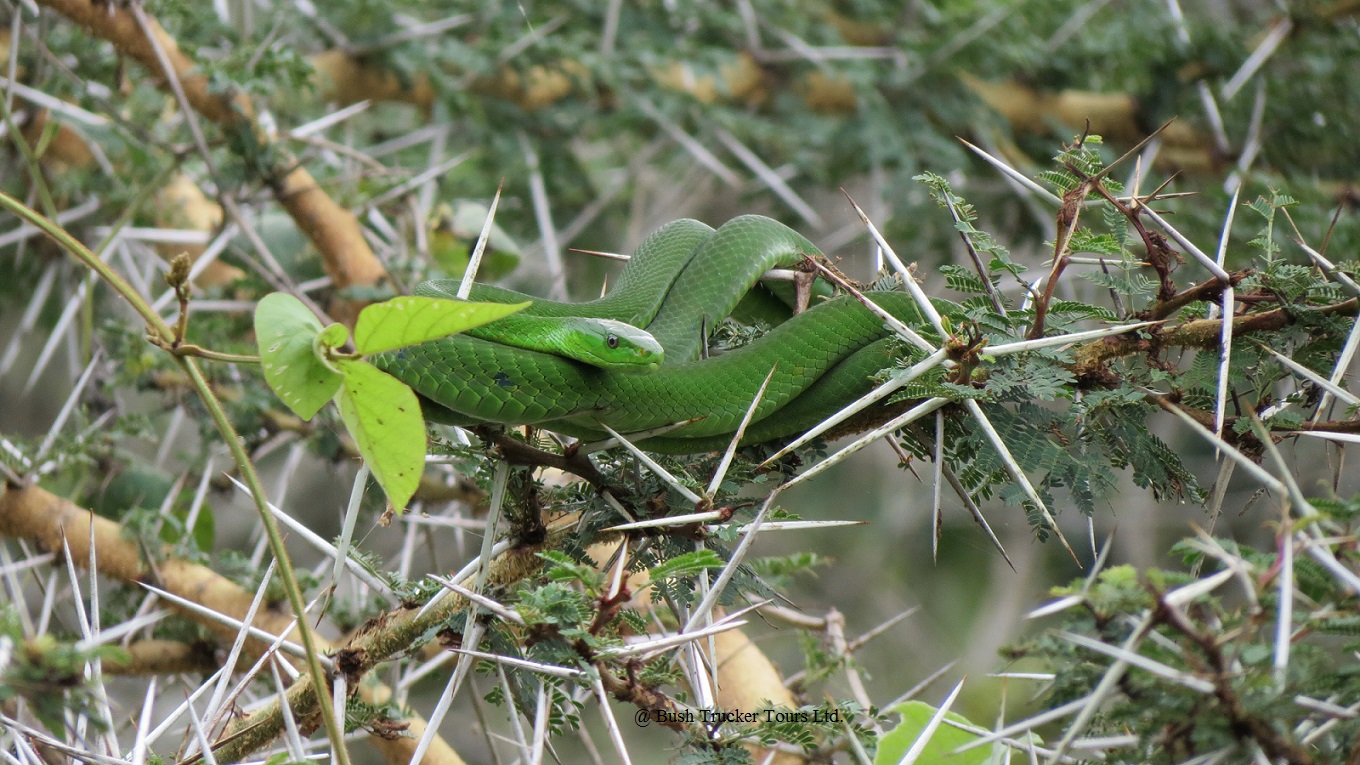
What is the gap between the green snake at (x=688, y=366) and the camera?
2.06 m

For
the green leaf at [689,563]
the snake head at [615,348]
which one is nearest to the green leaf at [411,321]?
the green leaf at [689,563]

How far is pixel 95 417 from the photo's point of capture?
3.88 metres

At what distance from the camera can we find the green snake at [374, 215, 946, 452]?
2.06 metres

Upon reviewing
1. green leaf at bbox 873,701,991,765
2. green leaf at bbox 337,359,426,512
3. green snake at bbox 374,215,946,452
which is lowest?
green leaf at bbox 873,701,991,765

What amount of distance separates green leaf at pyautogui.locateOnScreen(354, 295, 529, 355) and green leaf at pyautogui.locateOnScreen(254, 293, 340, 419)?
70mm

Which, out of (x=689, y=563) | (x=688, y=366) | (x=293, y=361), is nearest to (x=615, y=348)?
(x=688, y=366)

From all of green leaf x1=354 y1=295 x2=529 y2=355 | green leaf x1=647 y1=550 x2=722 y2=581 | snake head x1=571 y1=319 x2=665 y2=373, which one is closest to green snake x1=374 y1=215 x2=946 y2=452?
snake head x1=571 y1=319 x2=665 y2=373

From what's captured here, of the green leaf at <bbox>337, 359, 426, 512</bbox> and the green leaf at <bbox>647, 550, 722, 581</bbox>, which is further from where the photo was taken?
the green leaf at <bbox>647, 550, 722, 581</bbox>

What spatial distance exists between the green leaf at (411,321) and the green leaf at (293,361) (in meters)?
0.07

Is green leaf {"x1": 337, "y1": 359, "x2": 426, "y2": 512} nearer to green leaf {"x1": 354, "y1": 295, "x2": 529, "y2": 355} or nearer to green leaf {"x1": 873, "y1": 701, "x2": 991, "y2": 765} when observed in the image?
green leaf {"x1": 354, "y1": 295, "x2": 529, "y2": 355}

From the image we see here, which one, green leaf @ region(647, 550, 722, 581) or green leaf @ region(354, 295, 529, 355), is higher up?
green leaf @ region(354, 295, 529, 355)

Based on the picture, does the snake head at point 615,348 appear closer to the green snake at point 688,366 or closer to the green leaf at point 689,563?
the green snake at point 688,366

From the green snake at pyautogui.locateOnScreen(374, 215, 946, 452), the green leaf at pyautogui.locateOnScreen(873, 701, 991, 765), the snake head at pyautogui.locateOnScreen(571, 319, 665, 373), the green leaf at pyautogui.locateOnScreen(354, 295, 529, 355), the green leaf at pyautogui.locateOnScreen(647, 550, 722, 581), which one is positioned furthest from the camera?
the snake head at pyautogui.locateOnScreen(571, 319, 665, 373)

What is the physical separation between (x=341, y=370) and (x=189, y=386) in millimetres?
2544
